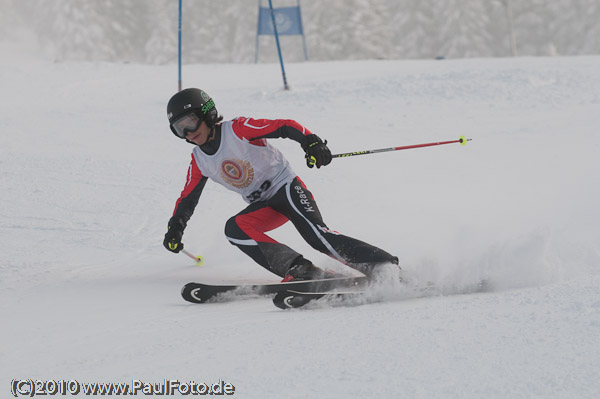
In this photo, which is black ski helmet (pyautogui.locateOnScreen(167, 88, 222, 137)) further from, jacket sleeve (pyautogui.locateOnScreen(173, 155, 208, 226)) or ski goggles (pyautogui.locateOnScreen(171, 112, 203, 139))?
jacket sleeve (pyautogui.locateOnScreen(173, 155, 208, 226))

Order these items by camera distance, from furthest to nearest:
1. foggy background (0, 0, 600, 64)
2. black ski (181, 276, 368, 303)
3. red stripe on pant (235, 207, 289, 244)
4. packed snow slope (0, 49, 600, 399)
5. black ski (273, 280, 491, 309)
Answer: foggy background (0, 0, 600, 64)
red stripe on pant (235, 207, 289, 244)
black ski (181, 276, 368, 303)
black ski (273, 280, 491, 309)
packed snow slope (0, 49, 600, 399)

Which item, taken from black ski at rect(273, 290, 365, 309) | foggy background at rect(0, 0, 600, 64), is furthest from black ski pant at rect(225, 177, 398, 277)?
foggy background at rect(0, 0, 600, 64)

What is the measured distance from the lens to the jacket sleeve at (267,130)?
150 inches

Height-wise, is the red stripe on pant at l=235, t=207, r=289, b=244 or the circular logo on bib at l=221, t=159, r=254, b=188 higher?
the circular logo on bib at l=221, t=159, r=254, b=188

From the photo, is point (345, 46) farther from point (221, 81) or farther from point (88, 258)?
point (88, 258)

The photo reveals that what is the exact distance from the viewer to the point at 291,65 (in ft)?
47.5

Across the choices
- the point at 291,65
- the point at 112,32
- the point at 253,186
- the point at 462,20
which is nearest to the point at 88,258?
the point at 253,186

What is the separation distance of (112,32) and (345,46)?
42.6 ft

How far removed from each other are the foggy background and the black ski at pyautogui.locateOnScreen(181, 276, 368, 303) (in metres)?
24.5

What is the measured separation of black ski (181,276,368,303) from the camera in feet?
11.7

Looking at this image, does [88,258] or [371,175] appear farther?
[371,175]

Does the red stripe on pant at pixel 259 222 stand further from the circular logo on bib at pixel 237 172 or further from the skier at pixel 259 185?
the circular logo on bib at pixel 237 172

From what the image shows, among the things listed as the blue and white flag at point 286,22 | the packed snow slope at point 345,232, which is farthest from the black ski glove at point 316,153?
the blue and white flag at point 286,22

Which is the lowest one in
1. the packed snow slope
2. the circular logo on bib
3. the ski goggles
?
the packed snow slope
